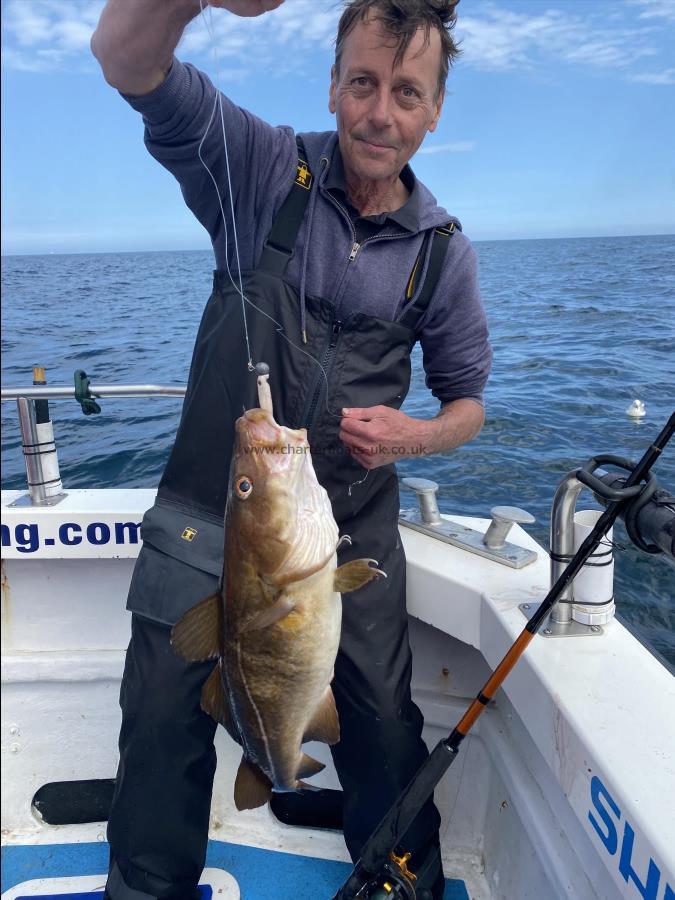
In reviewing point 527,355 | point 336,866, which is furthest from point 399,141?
point 527,355

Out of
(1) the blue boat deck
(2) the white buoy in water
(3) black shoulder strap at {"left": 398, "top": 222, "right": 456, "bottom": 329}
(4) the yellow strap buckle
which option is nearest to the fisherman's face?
(3) black shoulder strap at {"left": 398, "top": 222, "right": 456, "bottom": 329}

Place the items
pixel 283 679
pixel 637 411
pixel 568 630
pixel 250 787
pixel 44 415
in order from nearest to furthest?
pixel 283 679 → pixel 250 787 → pixel 568 630 → pixel 44 415 → pixel 637 411

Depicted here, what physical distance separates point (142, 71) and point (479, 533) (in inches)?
81.0

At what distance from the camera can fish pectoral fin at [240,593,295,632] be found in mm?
1790

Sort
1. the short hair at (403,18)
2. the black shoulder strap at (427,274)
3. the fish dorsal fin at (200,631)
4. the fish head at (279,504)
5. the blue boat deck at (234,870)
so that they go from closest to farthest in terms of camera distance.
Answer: the fish head at (279,504)
the fish dorsal fin at (200,631)
the short hair at (403,18)
the black shoulder strap at (427,274)
the blue boat deck at (234,870)

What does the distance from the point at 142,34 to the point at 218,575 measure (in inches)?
64.4

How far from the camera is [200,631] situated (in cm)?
192

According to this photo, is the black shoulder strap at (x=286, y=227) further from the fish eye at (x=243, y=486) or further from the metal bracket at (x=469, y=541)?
the metal bracket at (x=469, y=541)

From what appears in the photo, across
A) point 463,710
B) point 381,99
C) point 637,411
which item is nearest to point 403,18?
point 381,99

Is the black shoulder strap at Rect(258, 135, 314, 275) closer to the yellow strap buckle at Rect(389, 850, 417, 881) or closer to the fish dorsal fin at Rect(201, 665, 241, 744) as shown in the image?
the fish dorsal fin at Rect(201, 665, 241, 744)

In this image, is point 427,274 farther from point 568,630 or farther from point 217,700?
point 217,700

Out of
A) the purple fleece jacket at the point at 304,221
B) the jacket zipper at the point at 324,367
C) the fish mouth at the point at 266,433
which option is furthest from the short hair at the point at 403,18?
the fish mouth at the point at 266,433

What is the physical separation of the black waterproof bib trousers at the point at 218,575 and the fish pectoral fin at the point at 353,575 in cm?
57

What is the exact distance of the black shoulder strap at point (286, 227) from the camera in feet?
7.42
